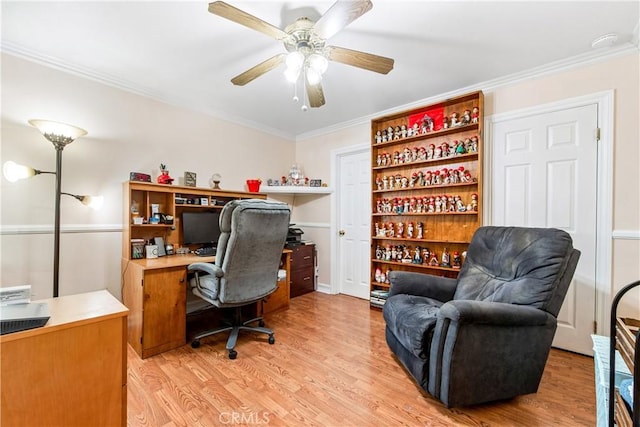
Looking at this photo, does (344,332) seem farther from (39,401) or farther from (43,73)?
(43,73)

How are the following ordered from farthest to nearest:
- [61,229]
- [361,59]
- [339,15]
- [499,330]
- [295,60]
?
[61,229] < [361,59] < [295,60] < [499,330] < [339,15]

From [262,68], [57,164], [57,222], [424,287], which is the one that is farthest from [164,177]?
[424,287]

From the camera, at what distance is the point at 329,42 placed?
202 centimetres

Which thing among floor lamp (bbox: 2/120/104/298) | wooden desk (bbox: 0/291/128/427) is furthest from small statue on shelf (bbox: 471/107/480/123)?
floor lamp (bbox: 2/120/104/298)

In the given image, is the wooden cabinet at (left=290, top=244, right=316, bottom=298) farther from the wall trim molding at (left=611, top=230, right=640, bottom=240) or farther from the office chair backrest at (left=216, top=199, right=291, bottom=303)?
the wall trim molding at (left=611, top=230, right=640, bottom=240)

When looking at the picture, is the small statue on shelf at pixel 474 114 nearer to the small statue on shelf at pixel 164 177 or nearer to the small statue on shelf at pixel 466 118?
the small statue on shelf at pixel 466 118

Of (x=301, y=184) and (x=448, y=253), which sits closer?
(x=448, y=253)

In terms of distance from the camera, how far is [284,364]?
6.51ft

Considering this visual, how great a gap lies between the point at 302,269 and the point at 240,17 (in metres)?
2.95

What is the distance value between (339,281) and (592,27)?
3.40 m

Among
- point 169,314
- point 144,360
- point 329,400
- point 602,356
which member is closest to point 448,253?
point 602,356

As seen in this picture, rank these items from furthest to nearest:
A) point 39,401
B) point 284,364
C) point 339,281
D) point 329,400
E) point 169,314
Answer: point 339,281
point 169,314
point 284,364
point 329,400
point 39,401

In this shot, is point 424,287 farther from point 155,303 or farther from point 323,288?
point 155,303

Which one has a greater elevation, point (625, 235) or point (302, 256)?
point (625, 235)
